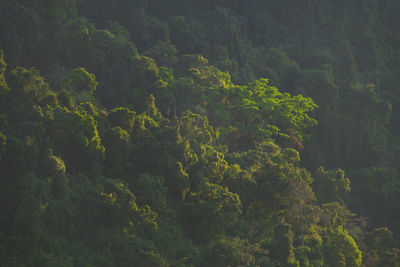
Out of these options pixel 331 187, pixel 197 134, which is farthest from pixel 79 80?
pixel 331 187

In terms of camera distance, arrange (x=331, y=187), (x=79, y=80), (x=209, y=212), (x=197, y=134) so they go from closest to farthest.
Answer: (x=209, y=212)
(x=197, y=134)
(x=79, y=80)
(x=331, y=187)

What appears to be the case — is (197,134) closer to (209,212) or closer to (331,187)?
(209,212)

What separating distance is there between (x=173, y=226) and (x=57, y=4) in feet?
59.0

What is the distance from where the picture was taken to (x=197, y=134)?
25.8 m

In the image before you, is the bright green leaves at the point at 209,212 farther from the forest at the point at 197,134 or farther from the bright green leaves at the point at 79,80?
the bright green leaves at the point at 79,80

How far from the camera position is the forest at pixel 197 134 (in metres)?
19.8

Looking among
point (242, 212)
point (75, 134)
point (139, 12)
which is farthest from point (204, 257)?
point (139, 12)

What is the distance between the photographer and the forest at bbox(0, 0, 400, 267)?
64.8 ft

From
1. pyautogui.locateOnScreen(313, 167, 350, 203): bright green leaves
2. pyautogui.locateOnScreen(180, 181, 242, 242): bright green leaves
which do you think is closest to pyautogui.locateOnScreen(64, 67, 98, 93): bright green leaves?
pyautogui.locateOnScreen(180, 181, 242, 242): bright green leaves

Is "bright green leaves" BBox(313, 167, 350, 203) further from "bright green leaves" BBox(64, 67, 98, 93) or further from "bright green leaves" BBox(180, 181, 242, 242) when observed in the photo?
"bright green leaves" BBox(64, 67, 98, 93)

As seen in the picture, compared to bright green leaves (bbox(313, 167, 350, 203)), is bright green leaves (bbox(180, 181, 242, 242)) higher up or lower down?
lower down

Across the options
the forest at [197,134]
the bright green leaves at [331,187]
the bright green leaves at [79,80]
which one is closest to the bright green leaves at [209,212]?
the forest at [197,134]

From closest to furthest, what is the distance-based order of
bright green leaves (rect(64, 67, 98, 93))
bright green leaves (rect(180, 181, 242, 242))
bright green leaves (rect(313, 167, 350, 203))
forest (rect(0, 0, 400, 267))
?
forest (rect(0, 0, 400, 267)) → bright green leaves (rect(180, 181, 242, 242)) → bright green leaves (rect(64, 67, 98, 93)) → bright green leaves (rect(313, 167, 350, 203))

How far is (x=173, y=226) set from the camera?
21.8m
